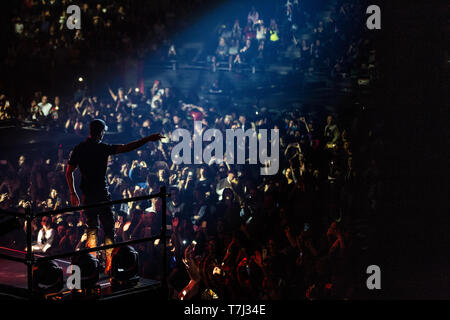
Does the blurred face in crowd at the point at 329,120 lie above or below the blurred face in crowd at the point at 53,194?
above

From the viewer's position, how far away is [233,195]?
8.18 m

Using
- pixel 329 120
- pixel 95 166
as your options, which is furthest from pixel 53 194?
pixel 329 120

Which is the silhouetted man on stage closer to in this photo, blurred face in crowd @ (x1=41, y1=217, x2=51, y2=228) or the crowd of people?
the crowd of people

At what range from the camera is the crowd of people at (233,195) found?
24.3ft

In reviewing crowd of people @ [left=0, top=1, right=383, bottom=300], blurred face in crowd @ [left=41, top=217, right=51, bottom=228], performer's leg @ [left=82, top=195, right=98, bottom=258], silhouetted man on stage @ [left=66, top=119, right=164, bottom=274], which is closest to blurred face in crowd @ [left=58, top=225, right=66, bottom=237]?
crowd of people @ [left=0, top=1, right=383, bottom=300]

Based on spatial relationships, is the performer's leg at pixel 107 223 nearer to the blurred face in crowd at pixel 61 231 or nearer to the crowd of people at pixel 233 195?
the crowd of people at pixel 233 195

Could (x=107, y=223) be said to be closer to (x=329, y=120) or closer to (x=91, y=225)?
(x=91, y=225)

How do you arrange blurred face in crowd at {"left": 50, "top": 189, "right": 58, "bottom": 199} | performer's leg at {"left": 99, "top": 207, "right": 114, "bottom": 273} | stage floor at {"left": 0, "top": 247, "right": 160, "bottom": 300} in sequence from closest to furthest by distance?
stage floor at {"left": 0, "top": 247, "right": 160, "bottom": 300} → performer's leg at {"left": 99, "top": 207, "right": 114, "bottom": 273} → blurred face in crowd at {"left": 50, "top": 189, "right": 58, "bottom": 199}

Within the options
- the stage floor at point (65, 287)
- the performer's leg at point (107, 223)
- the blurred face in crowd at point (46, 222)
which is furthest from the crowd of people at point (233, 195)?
the stage floor at point (65, 287)

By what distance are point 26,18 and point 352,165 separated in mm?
10852

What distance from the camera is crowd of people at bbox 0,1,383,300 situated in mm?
7395

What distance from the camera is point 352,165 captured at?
9617 mm
